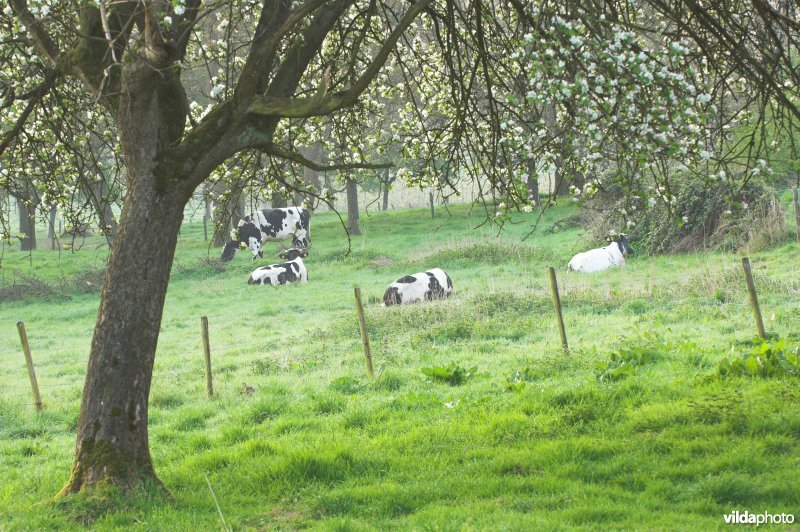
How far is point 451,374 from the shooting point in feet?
38.6

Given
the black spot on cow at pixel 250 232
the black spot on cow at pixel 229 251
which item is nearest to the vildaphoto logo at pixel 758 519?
the black spot on cow at pixel 229 251

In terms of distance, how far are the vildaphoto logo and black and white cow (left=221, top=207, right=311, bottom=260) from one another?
31.6m

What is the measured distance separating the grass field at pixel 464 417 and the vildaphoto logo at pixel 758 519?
0.52 feet

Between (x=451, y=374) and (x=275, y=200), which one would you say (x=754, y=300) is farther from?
(x=275, y=200)

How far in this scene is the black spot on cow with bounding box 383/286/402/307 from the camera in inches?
851

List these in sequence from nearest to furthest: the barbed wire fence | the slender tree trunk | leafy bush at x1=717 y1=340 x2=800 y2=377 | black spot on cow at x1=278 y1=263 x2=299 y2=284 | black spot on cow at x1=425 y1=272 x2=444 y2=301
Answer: the slender tree trunk → leafy bush at x1=717 y1=340 x2=800 y2=377 → the barbed wire fence → black spot on cow at x1=425 y1=272 x2=444 y2=301 → black spot on cow at x1=278 y1=263 x2=299 y2=284

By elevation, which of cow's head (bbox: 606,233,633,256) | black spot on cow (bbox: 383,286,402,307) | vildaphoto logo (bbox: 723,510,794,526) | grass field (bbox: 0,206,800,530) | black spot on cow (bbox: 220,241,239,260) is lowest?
vildaphoto logo (bbox: 723,510,794,526)

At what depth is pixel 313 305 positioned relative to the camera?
23359 millimetres

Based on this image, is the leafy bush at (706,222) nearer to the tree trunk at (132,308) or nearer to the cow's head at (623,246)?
the cow's head at (623,246)

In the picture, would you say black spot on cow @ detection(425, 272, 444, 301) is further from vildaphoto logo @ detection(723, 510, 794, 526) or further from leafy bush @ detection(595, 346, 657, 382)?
vildaphoto logo @ detection(723, 510, 794, 526)

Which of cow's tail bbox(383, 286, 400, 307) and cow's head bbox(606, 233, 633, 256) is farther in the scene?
cow's head bbox(606, 233, 633, 256)

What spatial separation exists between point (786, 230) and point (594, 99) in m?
17.9

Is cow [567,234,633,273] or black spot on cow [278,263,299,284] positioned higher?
black spot on cow [278,263,299,284]

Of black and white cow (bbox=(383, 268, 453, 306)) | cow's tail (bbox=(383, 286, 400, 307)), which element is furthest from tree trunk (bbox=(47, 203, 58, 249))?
black and white cow (bbox=(383, 268, 453, 306))
